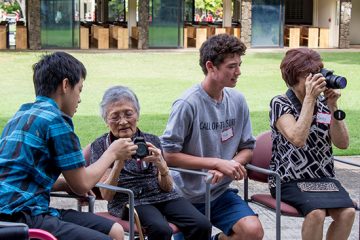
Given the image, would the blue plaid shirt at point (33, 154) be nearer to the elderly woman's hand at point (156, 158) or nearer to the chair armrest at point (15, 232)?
the chair armrest at point (15, 232)

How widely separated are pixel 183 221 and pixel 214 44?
1.02m

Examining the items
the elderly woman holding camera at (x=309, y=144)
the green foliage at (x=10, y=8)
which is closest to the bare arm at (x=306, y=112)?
the elderly woman holding camera at (x=309, y=144)

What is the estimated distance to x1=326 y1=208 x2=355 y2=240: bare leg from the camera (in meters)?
4.57

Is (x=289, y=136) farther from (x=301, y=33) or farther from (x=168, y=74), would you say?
(x=301, y=33)

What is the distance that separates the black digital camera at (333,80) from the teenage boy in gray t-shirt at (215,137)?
493mm

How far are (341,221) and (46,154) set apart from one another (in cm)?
191

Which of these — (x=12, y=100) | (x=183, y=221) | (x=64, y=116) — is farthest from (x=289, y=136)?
(x=12, y=100)

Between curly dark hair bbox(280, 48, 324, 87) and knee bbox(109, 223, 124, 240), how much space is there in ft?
4.92

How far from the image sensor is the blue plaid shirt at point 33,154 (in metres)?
3.49

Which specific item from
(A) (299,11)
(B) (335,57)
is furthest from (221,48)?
(A) (299,11)

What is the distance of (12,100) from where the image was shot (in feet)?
Answer: 47.1

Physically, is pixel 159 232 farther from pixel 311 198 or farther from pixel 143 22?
pixel 143 22

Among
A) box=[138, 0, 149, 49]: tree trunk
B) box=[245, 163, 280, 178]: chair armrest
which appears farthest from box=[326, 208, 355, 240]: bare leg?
box=[138, 0, 149, 49]: tree trunk

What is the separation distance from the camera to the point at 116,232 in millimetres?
3801
